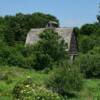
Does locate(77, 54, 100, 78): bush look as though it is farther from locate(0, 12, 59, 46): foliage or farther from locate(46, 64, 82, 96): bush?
locate(0, 12, 59, 46): foliage

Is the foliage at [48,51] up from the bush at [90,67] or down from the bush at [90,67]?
up

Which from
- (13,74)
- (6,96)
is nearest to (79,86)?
(6,96)

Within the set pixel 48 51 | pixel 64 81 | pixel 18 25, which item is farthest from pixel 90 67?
pixel 18 25

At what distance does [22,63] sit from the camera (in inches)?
1598

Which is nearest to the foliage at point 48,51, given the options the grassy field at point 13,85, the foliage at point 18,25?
the grassy field at point 13,85

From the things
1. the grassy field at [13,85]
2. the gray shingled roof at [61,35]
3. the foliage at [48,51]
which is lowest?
the grassy field at [13,85]

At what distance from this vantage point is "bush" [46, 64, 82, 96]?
25.2 m

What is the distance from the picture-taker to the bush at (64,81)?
25.2 metres

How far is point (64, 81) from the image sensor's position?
25375 mm

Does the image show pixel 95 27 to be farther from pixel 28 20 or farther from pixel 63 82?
pixel 63 82

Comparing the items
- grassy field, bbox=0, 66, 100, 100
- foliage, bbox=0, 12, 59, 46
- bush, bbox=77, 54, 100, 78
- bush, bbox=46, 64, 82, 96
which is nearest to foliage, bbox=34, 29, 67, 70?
bush, bbox=77, 54, 100, 78

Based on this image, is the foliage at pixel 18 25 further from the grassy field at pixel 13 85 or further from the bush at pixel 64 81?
the bush at pixel 64 81

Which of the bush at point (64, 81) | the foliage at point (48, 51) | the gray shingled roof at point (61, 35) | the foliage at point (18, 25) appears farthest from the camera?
the foliage at point (18, 25)

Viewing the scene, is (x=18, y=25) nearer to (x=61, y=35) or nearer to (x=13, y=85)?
(x=61, y=35)
